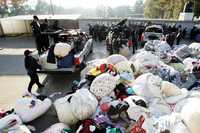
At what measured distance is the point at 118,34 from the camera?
32.8ft

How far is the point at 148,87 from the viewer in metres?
4.80

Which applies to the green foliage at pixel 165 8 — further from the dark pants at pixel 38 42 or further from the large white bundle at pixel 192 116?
the large white bundle at pixel 192 116

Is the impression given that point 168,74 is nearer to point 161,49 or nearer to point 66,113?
point 161,49

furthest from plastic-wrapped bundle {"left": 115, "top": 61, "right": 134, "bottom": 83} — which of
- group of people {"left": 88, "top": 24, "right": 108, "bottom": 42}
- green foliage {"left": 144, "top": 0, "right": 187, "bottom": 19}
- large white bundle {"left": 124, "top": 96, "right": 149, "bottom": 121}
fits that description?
green foliage {"left": 144, "top": 0, "right": 187, "bottom": 19}

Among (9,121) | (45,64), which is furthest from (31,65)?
(9,121)

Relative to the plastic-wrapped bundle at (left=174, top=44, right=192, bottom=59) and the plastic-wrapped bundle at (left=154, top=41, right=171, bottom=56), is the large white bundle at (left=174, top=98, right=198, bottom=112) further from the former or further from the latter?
the plastic-wrapped bundle at (left=174, top=44, right=192, bottom=59)

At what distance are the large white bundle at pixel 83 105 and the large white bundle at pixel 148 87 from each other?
3.18 feet

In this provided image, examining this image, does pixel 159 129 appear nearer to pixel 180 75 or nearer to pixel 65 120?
pixel 65 120

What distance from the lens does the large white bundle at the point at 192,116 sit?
3.30m

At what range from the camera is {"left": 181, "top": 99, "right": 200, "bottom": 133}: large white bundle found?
3301 mm

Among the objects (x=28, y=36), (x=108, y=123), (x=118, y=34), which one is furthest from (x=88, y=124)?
(x=28, y=36)

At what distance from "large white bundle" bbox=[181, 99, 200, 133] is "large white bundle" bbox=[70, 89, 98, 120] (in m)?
1.84

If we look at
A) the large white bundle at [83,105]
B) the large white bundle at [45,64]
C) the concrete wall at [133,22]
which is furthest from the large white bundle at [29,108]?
the concrete wall at [133,22]

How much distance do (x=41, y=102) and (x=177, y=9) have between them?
78.1 feet
